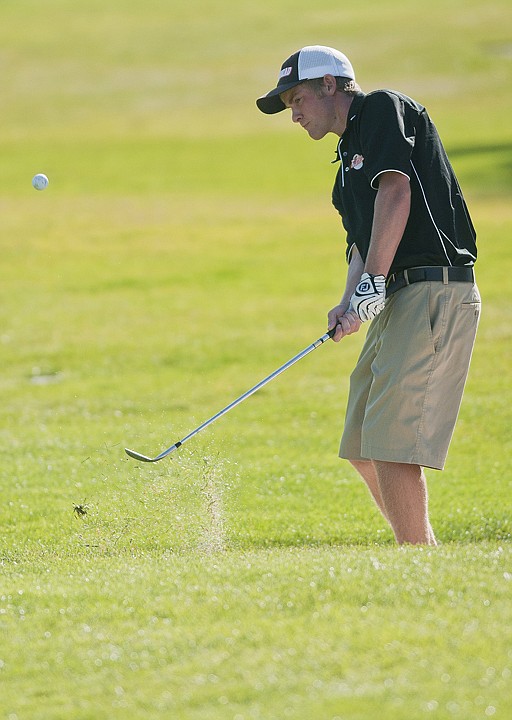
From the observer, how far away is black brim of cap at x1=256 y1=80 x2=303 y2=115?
578cm

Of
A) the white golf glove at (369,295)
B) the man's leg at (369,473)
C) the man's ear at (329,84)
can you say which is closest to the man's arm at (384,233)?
the white golf glove at (369,295)

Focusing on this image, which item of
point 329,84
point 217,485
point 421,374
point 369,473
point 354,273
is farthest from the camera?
point 217,485

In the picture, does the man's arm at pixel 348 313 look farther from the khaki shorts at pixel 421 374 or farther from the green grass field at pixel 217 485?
the green grass field at pixel 217 485

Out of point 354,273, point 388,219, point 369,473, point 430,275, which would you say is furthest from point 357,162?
point 369,473

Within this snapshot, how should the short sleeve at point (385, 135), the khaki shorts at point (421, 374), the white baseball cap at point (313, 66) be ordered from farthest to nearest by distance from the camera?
the white baseball cap at point (313, 66), the khaki shorts at point (421, 374), the short sleeve at point (385, 135)

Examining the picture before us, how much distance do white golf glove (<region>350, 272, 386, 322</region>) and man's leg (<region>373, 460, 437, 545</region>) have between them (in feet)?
2.36

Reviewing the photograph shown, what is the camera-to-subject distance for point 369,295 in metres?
5.46

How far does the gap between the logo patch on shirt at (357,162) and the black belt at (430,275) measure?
53cm

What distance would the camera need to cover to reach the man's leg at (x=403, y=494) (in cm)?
564

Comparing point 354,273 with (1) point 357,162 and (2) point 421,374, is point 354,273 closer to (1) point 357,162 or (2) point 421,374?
(1) point 357,162

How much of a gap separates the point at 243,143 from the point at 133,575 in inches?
1529

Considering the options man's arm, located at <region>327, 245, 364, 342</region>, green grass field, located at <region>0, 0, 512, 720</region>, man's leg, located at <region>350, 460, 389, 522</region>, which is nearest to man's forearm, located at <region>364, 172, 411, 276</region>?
man's arm, located at <region>327, 245, 364, 342</region>

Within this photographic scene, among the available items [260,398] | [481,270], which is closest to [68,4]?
[481,270]

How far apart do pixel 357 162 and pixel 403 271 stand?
1.82 ft
